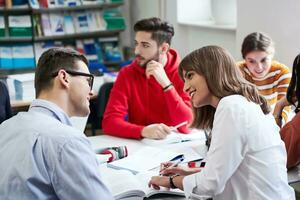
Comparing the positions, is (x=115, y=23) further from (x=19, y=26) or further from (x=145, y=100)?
(x=145, y=100)

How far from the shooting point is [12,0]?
202 inches

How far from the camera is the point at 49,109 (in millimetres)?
1374

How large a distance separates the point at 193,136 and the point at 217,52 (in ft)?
3.10

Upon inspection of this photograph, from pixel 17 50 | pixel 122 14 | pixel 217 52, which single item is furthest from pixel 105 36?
pixel 217 52

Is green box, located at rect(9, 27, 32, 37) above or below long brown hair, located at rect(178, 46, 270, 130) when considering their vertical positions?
below

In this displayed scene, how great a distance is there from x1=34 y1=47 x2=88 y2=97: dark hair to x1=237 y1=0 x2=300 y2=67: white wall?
91.6 inches

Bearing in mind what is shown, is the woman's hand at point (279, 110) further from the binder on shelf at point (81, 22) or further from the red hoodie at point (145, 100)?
the binder on shelf at point (81, 22)

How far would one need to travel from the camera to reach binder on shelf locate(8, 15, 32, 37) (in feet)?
17.1

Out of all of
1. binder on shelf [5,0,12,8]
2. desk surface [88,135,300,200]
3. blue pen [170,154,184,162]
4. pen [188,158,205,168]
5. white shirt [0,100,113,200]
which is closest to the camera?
white shirt [0,100,113,200]

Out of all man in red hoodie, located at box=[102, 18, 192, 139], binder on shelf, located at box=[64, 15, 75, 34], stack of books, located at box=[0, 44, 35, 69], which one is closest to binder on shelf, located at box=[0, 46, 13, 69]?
stack of books, located at box=[0, 44, 35, 69]

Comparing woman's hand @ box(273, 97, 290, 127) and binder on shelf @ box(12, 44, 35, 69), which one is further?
binder on shelf @ box(12, 44, 35, 69)

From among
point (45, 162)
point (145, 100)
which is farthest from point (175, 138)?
point (45, 162)

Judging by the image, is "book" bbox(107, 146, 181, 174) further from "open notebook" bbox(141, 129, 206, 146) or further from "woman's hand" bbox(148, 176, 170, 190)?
"woman's hand" bbox(148, 176, 170, 190)

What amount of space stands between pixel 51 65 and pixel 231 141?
0.62 m
